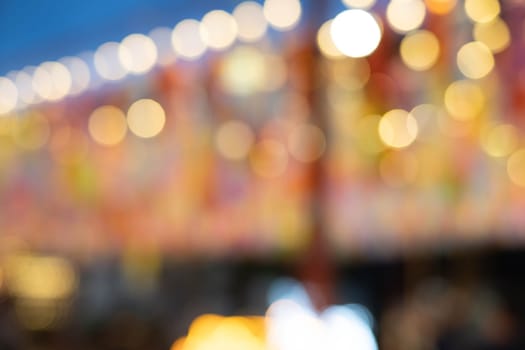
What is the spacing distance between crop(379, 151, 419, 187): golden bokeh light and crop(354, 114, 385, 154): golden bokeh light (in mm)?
32

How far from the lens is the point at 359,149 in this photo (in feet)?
7.77

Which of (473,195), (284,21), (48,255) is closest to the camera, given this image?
(284,21)

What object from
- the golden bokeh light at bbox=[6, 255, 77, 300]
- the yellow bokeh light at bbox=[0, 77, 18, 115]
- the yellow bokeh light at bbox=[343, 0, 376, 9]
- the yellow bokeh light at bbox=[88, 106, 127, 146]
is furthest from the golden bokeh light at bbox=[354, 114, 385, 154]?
the golden bokeh light at bbox=[6, 255, 77, 300]

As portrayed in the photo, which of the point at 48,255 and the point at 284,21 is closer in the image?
the point at 284,21

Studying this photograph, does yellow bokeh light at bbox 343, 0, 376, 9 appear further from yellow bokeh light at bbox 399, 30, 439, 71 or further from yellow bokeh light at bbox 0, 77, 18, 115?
yellow bokeh light at bbox 0, 77, 18, 115

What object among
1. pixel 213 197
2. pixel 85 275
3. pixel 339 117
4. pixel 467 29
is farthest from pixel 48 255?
pixel 467 29

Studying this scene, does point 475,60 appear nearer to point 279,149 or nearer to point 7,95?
point 279,149

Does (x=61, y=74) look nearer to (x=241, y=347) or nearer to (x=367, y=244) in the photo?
(x=367, y=244)

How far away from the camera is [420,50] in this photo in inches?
78.5

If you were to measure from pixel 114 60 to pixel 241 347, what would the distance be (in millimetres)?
897

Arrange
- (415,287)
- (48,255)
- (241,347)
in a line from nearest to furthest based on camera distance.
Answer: (241,347) < (415,287) < (48,255)

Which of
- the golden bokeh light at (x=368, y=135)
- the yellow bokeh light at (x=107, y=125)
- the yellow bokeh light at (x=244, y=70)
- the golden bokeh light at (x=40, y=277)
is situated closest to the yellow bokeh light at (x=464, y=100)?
the golden bokeh light at (x=368, y=135)

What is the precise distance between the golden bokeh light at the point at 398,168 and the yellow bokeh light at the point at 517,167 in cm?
22

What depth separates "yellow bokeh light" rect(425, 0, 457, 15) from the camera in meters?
1.82
